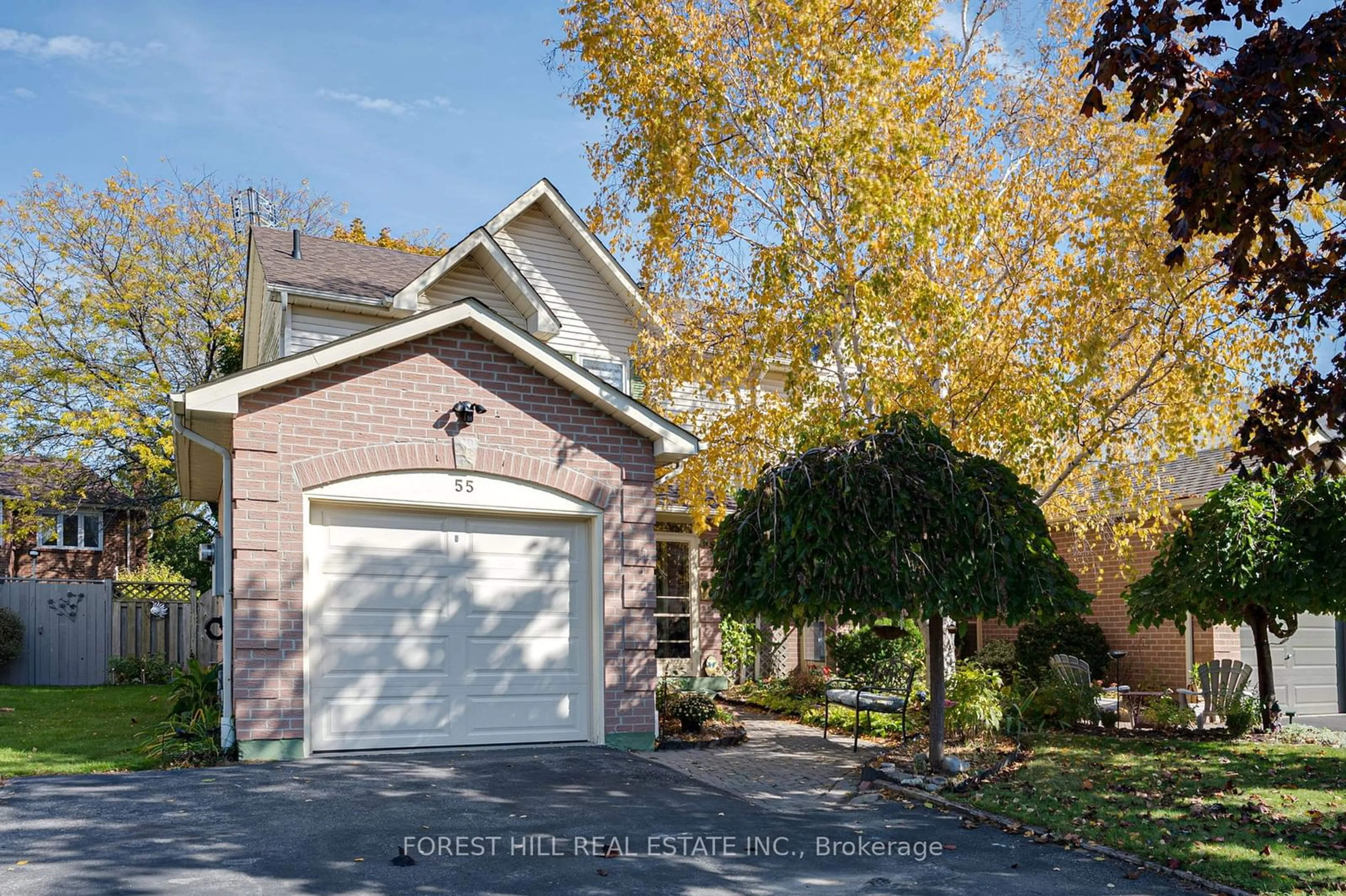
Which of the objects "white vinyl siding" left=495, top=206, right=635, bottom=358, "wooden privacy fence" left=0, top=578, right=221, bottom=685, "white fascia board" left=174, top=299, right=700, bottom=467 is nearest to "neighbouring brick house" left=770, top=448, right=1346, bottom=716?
"white vinyl siding" left=495, top=206, right=635, bottom=358

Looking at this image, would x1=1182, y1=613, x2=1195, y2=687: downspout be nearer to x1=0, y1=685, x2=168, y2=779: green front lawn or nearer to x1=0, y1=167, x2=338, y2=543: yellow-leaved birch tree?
x1=0, y1=685, x2=168, y2=779: green front lawn

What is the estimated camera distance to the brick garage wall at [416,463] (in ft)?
32.6

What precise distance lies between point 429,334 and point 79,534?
2674 centimetres

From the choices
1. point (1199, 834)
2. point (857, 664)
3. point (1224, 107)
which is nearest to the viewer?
point (1224, 107)

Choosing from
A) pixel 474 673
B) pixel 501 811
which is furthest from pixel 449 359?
pixel 501 811

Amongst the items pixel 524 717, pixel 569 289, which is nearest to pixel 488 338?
pixel 524 717

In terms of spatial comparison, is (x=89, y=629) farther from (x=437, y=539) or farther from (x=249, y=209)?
(x=437, y=539)

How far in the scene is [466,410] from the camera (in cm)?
1099

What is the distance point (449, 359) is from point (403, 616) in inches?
101

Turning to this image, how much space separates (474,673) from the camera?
11.0 m

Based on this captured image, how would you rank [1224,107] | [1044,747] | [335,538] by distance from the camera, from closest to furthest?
[1224,107], [335,538], [1044,747]

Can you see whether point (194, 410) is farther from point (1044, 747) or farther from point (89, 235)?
point (89, 235)

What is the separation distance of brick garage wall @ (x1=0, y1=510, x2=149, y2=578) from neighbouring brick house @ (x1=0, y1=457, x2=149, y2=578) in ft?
0.07

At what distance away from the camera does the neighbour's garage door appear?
1041 cm
